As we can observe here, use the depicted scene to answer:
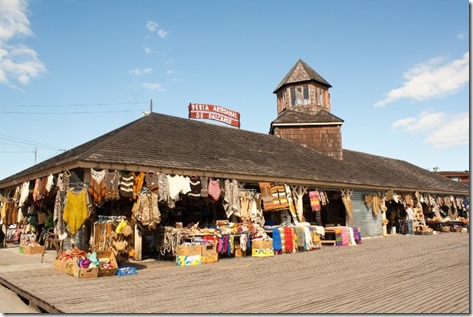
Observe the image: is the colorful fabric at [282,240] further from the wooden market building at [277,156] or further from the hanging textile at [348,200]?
the hanging textile at [348,200]

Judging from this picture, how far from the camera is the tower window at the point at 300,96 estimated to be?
27.8 meters

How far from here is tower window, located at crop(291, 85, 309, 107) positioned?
1096 inches

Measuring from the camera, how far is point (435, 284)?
7.46 m

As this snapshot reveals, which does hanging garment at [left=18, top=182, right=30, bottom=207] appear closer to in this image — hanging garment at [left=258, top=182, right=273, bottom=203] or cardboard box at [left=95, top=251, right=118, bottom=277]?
cardboard box at [left=95, top=251, right=118, bottom=277]

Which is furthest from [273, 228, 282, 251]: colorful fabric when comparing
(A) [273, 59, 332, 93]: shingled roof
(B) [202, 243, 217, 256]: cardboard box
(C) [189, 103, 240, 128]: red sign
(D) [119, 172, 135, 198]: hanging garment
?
(A) [273, 59, 332, 93]: shingled roof

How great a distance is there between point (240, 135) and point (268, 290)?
14.8 meters

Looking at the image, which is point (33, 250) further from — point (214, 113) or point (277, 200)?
point (214, 113)

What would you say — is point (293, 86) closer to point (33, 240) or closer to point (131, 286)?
point (33, 240)

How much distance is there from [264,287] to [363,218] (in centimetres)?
1501

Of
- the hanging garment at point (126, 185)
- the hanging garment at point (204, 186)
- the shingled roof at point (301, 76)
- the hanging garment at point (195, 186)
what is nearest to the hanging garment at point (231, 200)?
the hanging garment at point (204, 186)

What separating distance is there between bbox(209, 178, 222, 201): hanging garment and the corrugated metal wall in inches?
384

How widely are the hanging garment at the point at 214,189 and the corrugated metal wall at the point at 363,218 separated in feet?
32.0

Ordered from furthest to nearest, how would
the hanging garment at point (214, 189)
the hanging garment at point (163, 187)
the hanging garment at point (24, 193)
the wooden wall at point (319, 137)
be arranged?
the wooden wall at point (319, 137) → the hanging garment at point (24, 193) → the hanging garment at point (214, 189) → the hanging garment at point (163, 187)

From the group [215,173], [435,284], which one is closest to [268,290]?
[435,284]
